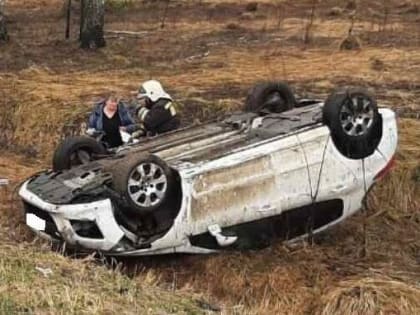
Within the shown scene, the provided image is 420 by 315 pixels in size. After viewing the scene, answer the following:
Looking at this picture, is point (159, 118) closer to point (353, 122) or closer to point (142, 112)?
point (142, 112)

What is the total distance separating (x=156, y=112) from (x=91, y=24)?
8.51 m

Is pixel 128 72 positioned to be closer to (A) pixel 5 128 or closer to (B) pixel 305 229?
(A) pixel 5 128

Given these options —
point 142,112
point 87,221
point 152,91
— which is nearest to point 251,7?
point 142,112

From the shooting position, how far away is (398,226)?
31.2 ft

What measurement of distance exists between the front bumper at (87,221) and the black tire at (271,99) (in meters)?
2.55

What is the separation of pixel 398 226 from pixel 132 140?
2812mm

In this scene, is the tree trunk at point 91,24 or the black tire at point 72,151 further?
the tree trunk at point 91,24

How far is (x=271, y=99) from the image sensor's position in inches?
372

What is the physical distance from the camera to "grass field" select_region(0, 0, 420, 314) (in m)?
6.40

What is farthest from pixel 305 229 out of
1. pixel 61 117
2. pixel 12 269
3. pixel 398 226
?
pixel 61 117

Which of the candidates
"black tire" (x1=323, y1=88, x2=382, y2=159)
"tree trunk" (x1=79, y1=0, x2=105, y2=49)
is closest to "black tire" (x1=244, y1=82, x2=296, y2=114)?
"black tire" (x1=323, y1=88, x2=382, y2=159)

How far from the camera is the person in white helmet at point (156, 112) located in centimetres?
913

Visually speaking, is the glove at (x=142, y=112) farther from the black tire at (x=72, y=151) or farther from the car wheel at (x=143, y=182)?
the car wheel at (x=143, y=182)

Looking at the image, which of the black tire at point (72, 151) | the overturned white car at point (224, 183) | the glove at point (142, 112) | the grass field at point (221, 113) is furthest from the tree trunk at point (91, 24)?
the black tire at point (72, 151)
